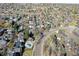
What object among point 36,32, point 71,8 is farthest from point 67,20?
point 36,32

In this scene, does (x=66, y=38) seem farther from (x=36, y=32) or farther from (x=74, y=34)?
(x=36, y=32)

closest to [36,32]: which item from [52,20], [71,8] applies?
[52,20]

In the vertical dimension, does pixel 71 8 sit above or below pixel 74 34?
above

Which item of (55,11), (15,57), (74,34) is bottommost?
(15,57)

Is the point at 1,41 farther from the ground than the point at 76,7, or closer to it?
closer to it

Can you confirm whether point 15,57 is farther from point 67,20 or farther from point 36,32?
point 67,20

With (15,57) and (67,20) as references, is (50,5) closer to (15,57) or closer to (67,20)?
(67,20)

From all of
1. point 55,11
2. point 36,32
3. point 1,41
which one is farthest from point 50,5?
point 1,41
